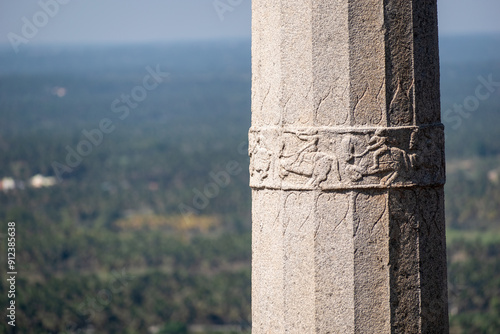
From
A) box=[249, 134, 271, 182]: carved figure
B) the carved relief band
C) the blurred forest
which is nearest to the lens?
the carved relief band

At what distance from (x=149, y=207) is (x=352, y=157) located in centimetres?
7883

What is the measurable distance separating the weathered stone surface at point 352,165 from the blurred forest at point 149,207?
1892 cm

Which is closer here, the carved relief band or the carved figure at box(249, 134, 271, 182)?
the carved relief band

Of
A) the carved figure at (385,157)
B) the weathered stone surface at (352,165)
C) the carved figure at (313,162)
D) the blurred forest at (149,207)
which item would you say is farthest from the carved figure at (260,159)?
the blurred forest at (149,207)

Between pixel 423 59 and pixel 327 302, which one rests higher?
pixel 423 59

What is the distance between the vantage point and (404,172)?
4887mm

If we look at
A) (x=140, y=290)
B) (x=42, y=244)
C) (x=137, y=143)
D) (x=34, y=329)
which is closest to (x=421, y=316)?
(x=34, y=329)

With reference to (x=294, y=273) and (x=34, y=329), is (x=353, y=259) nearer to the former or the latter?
(x=294, y=273)

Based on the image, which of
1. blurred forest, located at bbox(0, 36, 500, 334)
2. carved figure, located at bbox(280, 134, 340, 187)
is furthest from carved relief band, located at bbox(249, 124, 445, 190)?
blurred forest, located at bbox(0, 36, 500, 334)

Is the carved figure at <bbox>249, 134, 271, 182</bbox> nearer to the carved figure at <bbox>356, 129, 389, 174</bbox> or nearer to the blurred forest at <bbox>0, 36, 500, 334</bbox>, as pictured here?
the carved figure at <bbox>356, 129, 389, 174</bbox>

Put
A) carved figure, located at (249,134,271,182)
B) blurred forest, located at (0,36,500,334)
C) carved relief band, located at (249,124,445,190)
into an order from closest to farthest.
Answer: carved relief band, located at (249,124,445,190) < carved figure, located at (249,134,271,182) < blurred forest, located at (0,36,500,334)

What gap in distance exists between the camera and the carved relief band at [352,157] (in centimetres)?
480

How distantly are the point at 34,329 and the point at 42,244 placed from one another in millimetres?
28345

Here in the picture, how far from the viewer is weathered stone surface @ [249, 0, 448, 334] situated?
15.8 ft
